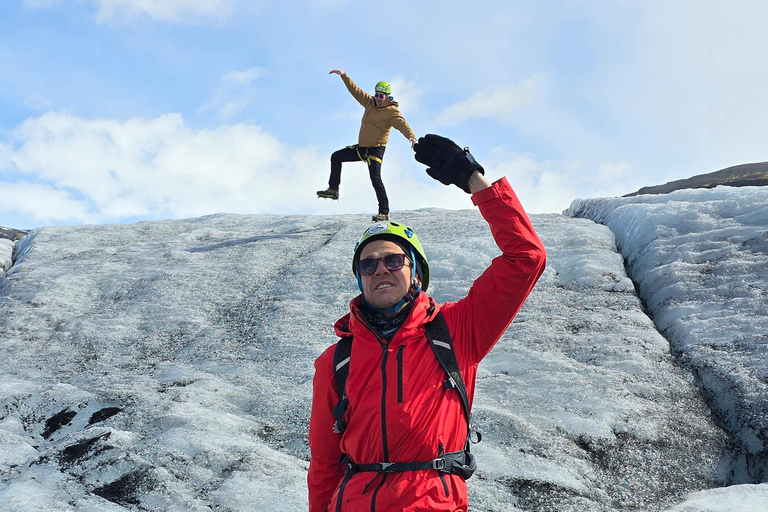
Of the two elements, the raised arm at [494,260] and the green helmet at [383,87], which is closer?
the raised arm at [494,260]

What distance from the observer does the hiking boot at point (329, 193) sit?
514 inches

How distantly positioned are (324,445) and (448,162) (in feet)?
5.99

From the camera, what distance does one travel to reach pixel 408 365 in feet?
10.2

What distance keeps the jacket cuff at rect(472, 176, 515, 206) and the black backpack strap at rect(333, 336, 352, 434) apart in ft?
3.71

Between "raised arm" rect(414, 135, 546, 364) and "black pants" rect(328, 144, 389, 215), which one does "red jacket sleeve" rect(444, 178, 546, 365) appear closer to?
"raised arm" rect(414, 135, 546, 364)

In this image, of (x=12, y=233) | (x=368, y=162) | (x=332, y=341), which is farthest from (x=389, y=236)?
(x=12, y=233)

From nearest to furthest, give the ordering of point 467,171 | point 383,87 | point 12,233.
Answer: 1. point 467,171
2. point 383,87
3. point 12,233

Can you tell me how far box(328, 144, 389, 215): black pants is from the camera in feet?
40.5

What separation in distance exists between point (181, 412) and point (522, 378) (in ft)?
12.8

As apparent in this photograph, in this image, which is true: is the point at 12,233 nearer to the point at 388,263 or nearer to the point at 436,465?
the point at 388,263

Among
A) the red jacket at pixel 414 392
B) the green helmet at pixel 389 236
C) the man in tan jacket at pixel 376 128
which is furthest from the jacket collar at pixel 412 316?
the man in tan jacket at pixel 376 128

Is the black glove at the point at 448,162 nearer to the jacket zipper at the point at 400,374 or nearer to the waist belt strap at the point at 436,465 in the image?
the jacket zipper at the point at 400,374

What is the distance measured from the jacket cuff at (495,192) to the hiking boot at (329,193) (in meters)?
10.0

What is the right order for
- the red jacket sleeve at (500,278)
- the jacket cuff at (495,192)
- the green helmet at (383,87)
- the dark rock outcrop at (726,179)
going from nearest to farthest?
the red jacket sleeve at (500,278) < the jacket cuff at (495,192) < the green helmet at (383,87) < the dark rock outcrop at (726,179)
